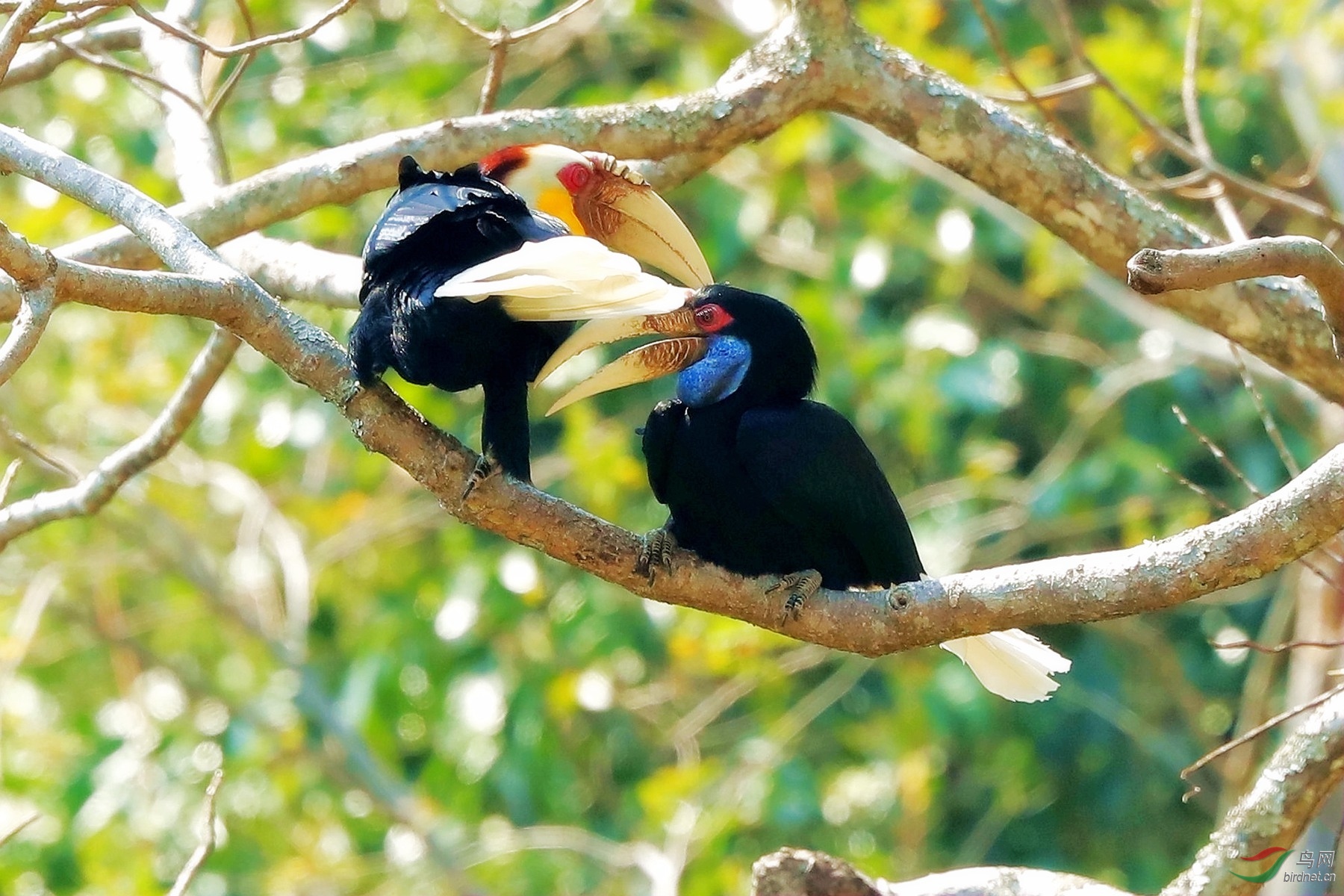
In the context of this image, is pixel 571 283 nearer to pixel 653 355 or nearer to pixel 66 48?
pixel 653 355

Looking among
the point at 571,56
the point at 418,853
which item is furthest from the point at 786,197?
the point at 418,853

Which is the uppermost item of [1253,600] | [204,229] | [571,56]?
[571,56]

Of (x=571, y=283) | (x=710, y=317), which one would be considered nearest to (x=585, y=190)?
(x=710, y=317)

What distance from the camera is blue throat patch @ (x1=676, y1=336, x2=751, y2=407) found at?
3049mm

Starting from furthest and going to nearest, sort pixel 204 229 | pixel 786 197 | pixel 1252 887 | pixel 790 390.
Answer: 1. pixel 786 197
2. pixel 790 390
3. pixel 204 229
4. pixel 1252 887

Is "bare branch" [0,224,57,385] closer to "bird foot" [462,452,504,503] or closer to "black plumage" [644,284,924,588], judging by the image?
"bird foot" [462,452,504,503]

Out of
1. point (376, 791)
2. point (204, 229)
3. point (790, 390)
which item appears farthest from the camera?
point (376, 791)

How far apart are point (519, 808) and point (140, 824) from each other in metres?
1.57

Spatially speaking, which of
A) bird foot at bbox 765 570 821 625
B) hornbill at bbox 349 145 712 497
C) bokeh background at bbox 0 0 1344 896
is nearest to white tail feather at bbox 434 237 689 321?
hornbill at bbox 349 145 712 497

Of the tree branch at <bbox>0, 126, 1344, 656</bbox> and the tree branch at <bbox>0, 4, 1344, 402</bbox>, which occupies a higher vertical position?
the tree branch at <bbox>0, 4, 1344, 402</bbox>

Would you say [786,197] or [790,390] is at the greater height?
[786,197]

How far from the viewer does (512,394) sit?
2.68 m

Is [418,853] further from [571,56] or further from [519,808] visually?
[571,56]

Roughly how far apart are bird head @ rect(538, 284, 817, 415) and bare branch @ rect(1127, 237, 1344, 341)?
1.11 m
